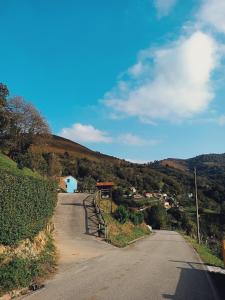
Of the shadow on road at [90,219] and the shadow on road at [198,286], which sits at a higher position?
the shadow on road at [90,219]

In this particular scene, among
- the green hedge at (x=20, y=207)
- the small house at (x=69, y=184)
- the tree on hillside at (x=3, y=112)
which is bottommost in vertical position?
the green hedge at (x=20, y=207)

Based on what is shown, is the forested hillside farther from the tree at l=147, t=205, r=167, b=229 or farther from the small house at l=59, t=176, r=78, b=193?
the tree at l=147, t=205, r=167, b=229

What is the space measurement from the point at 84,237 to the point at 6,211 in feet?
47.1

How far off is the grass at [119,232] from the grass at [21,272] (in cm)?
1258

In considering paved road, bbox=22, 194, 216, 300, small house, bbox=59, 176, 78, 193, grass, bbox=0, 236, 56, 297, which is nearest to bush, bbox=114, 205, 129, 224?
paved road, bbox=22, 194, 216, 300

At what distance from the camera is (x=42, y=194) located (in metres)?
18.7

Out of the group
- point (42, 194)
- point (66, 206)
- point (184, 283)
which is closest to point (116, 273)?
point (184, 283)

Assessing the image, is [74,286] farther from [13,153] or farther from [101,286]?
[13,153]

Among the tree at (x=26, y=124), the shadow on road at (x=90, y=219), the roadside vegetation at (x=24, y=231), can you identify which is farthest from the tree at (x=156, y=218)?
the roadside vegetation at (x=24, y=231)

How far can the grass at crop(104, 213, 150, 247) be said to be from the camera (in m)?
28.2

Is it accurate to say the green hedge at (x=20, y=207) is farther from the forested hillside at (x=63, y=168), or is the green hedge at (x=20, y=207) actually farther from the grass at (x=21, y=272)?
the forested hillside at (x=63, y=168)

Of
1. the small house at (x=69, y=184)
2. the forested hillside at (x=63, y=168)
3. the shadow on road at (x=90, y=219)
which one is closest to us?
the shadow on road at (x=90, y=219)

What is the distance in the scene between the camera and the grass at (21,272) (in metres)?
11.1

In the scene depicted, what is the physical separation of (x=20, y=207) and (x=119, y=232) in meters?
19.5
